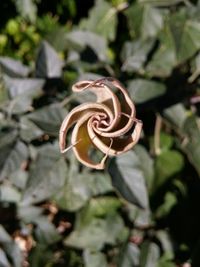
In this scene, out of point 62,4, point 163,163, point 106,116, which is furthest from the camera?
point 62,4

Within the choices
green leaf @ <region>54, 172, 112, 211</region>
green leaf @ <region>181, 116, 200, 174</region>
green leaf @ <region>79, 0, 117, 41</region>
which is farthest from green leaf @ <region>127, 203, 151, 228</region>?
green leaf @ <region>79, 0, 117, 41</region>

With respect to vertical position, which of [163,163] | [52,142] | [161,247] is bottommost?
[161,247]

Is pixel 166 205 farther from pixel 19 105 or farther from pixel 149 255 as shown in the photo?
pixel 19 105

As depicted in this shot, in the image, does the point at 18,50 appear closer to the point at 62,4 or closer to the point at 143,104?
the point at 62,4

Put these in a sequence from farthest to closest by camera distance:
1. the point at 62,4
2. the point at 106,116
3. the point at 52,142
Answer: the point at 62,4, the point at 52,142, the point at 106,116

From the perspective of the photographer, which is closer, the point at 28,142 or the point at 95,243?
the point at 28,142

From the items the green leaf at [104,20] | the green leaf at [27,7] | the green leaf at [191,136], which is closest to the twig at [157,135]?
the green leaf at [191,136]

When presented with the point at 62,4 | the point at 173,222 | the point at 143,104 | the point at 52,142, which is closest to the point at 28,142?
the point at 52,142

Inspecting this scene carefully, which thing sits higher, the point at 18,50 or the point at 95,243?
the point at 18,50
